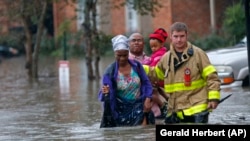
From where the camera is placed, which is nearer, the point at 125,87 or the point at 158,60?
the point at 125,87

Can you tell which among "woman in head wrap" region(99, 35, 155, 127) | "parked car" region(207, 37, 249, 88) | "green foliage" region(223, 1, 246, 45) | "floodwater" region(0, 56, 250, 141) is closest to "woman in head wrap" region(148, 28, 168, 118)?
"woman in head wrap" region(99, 35, 155, 127)

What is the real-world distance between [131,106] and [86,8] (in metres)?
13.9

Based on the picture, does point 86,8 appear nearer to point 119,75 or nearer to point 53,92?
point 53,92

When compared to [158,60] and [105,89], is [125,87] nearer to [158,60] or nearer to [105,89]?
[105,89]

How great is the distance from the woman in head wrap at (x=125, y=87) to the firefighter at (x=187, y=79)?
4.71 feet

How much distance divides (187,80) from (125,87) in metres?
1.79

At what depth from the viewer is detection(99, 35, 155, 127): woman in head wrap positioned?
1146cm

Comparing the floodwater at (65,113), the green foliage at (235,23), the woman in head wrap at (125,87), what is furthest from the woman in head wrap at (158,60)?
the green foliage at (235,23)

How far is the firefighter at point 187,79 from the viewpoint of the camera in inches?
390

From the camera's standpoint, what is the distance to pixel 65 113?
15.4 meters

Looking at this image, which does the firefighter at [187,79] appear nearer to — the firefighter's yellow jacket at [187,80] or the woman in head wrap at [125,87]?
the firefighter's yellow jacket at [187,80]

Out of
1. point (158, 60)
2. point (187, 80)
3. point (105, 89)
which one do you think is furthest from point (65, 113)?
point (187, 80)

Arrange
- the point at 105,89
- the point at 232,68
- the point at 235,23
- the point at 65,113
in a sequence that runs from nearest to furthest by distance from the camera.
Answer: the point at 105,89
the point at 65,113
the point at 232,68
the point at 235,23

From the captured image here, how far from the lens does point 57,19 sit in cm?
4984
